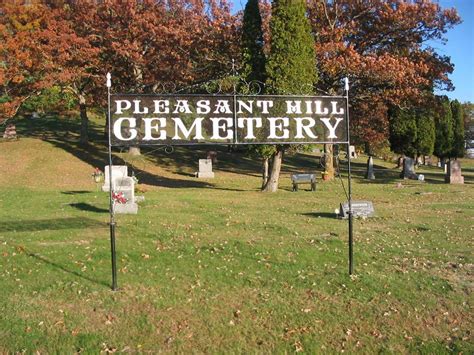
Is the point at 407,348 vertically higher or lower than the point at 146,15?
lower

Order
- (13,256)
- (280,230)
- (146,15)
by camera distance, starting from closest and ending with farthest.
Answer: (13,256)
(280,230)
(146,15)

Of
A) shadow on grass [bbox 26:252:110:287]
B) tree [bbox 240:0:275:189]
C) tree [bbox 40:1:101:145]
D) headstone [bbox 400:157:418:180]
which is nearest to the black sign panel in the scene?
shadow on grass [bbox 26:252:110:287]

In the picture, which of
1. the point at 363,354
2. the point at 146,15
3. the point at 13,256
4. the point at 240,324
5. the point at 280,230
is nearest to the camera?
the point at 363,354

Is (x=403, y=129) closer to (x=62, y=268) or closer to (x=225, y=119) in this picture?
(x=225, y=119)

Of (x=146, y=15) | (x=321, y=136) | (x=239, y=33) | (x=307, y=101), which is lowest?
(x=321, y=136)

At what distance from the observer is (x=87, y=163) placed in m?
29.9

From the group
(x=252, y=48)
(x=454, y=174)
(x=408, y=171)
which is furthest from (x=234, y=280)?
(x=408, y=171)

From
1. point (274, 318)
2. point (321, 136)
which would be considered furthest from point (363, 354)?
point (321, 136)

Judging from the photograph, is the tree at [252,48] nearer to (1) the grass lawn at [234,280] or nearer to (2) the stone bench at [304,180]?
(2) the stone bench at [304,180]

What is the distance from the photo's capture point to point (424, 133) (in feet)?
106

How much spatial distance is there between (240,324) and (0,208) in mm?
11153

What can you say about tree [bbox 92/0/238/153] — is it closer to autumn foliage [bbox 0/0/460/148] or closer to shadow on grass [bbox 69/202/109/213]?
autumn foliage [bbox 0/0/460/148]

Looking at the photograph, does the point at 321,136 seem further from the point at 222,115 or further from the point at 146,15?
the point at 146,15

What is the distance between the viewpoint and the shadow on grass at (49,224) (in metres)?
10.9
